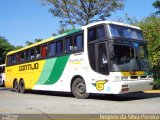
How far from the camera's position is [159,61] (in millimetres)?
22859

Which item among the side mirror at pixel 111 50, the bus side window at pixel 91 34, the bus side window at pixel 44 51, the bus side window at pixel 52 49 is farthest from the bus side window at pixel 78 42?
→ the bus side window at pixel 44 51

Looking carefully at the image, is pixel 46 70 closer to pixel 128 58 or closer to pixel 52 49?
pixel 52 49

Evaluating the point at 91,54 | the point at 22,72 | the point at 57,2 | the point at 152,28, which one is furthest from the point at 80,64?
the point at 57,2

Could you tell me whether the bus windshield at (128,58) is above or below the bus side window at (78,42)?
below

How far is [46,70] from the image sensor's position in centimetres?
1919

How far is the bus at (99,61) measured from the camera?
14.1 meters

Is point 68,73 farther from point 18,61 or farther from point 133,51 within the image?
point 18,61

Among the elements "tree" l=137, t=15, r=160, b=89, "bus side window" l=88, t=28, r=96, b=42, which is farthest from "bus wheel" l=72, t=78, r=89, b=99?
"tree" l=137, t=15, r=160, b=89

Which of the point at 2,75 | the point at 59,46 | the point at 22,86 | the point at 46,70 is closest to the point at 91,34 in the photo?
the point at 59,46

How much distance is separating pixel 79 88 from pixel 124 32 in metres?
3.34

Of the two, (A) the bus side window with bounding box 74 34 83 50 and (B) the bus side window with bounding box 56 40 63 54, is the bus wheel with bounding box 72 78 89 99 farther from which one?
(B) the bus side window with bounding box 56 40 63 54

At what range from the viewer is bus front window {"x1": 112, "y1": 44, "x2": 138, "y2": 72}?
14.0m

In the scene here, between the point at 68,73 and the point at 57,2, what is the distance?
23995 mm

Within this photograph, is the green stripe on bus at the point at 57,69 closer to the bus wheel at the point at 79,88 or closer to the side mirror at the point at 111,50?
the bus wheel at the point at 79,88
